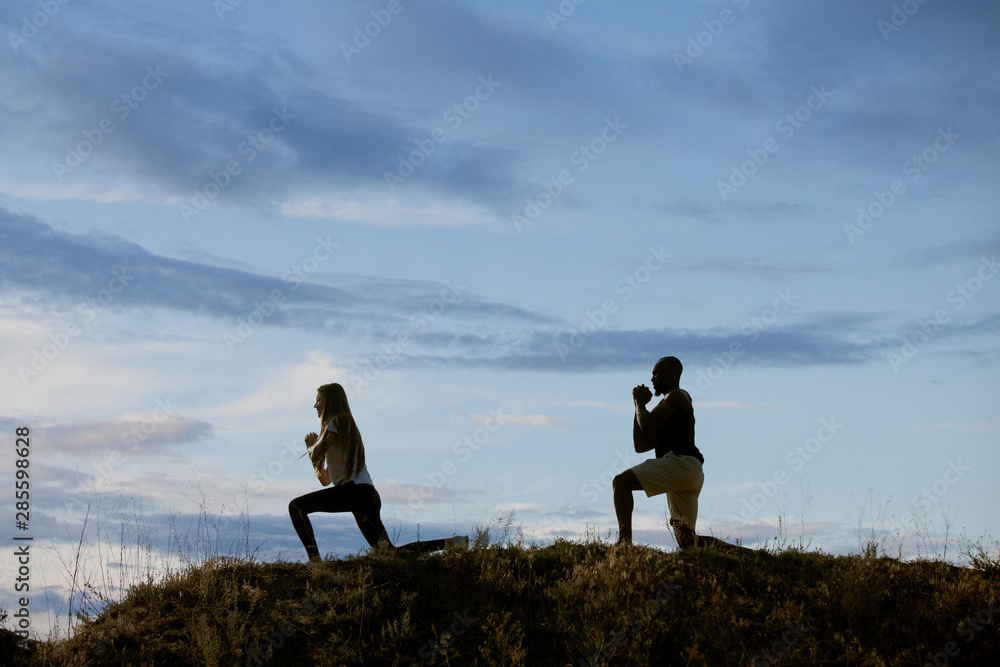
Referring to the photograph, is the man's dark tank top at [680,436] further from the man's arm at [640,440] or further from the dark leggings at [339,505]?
the dark leggings at [339,505]

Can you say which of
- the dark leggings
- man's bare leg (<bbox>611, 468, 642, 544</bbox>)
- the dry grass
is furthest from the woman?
man's bare leg (<bbox>611, 468, 642, 544</bbox>)

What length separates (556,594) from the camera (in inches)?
416

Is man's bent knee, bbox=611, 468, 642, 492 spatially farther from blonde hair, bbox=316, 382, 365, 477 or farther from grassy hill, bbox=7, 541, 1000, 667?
blonde hair, bbox=316, 382, 365, 477

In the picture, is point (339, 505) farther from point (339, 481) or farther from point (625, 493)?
point (625, 493)

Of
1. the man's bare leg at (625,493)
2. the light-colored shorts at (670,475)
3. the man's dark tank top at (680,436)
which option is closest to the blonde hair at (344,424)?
the man's bare leg at (625,493)

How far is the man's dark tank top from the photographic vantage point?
1156cm

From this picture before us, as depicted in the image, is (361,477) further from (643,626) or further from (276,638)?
(643,626)

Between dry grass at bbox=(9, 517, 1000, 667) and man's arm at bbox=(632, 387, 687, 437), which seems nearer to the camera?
dry grass at bbox=(9, 517, 1000, 667)

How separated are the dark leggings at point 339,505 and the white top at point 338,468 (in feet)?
0.22

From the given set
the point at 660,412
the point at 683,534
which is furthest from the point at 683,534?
the point at 660,412

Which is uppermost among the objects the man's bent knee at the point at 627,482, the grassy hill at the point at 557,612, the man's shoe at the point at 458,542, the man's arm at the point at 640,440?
the man's arm at the point at 640,440

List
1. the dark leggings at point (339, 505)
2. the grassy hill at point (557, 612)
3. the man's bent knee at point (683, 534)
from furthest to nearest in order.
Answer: the man's bent knee at point (683, 534) < the dark leggings at point (339, 505) < the grassy hill at point (557, 612)

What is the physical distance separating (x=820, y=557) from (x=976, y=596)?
2.02 meters

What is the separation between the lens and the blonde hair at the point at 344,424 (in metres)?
11.6
